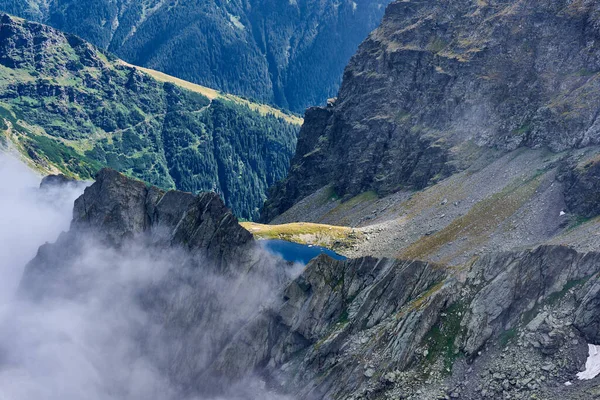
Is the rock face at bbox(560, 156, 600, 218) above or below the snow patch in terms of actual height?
above

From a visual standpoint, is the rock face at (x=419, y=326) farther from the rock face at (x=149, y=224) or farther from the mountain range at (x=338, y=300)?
the rock face at (x=149, y=224)

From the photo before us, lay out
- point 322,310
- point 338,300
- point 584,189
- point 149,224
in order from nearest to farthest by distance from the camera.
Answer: point 338,300, point 322,310, point 149,224, point 584,189

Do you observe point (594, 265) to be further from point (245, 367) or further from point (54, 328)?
point (54, 328)

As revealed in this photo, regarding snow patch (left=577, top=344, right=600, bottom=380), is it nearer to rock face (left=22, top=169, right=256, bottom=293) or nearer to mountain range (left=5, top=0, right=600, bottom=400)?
mountain range (left=5, top=0, right=600, bottom=400)

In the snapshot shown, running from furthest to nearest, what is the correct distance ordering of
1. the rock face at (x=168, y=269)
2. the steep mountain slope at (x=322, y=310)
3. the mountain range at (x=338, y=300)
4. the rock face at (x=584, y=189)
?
the rock face at (x=584, y=189) < the rock face at (x=168, y=269) < the mountain range at (x=338, y=300) < the steep mountain slope at (x=322, y=310)

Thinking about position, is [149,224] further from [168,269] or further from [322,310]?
[322,310]

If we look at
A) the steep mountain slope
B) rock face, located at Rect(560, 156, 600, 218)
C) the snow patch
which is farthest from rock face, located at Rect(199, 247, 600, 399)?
rock face, located at Rect(560, 156, 600, 218)

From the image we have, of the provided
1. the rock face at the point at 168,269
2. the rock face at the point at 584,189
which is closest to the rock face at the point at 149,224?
the rock face at the point at 168,269

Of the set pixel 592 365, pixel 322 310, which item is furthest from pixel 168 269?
pixel 592 365
